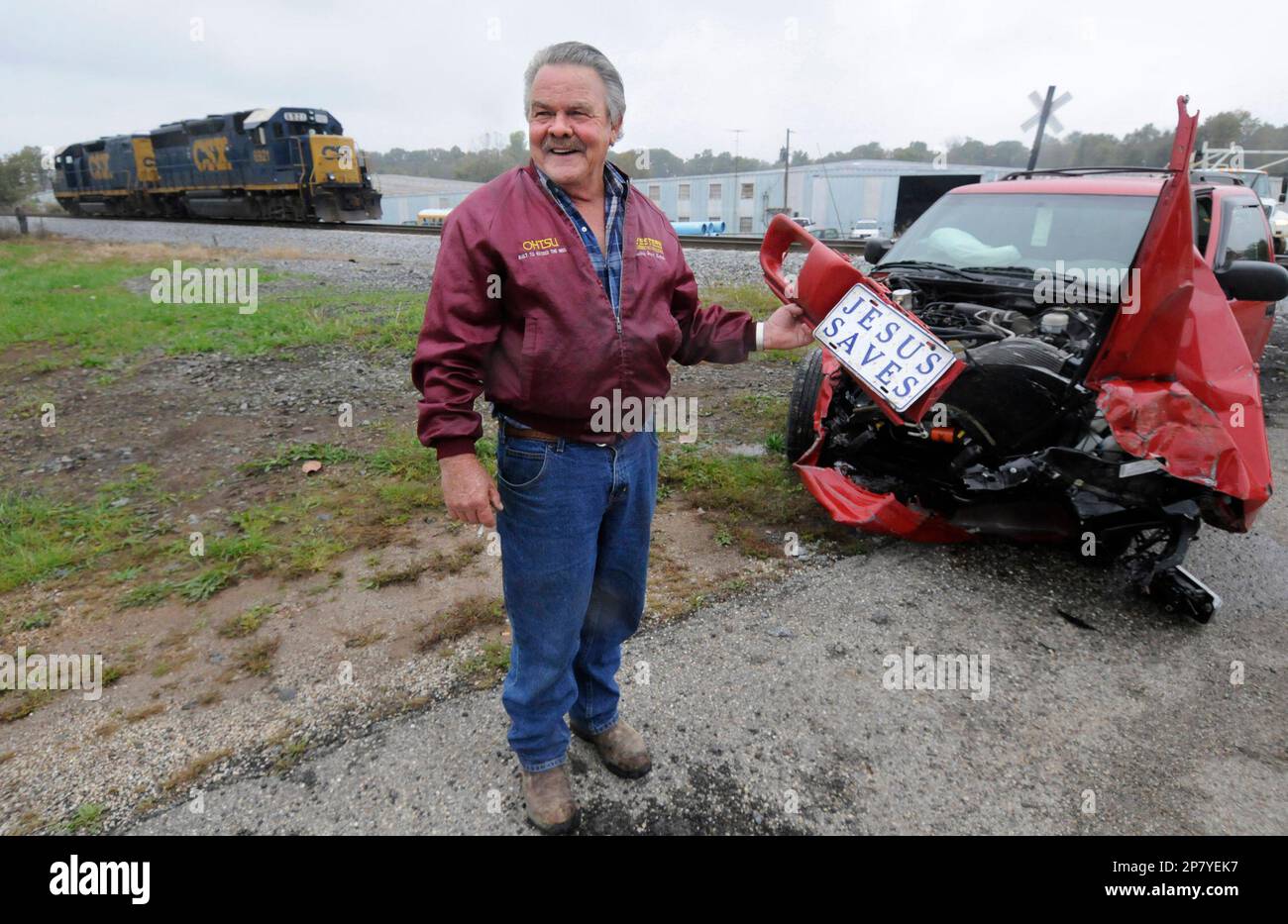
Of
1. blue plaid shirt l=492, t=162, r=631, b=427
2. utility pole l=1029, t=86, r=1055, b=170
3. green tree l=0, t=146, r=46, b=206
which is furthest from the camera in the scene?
green tree l=0, t=146, r=46, b=206

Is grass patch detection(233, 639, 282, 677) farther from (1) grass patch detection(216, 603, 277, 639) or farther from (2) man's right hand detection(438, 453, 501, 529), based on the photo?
(2) man's right hand detection(438, 453, 501, 529)

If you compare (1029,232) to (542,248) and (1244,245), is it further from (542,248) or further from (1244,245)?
(542,248)

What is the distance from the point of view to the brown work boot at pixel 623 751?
7.72ft

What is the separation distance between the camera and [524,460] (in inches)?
74.8

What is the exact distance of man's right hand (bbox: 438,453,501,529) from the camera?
1788 millimetres

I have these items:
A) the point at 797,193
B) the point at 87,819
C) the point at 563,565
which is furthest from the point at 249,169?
the point at 797,193

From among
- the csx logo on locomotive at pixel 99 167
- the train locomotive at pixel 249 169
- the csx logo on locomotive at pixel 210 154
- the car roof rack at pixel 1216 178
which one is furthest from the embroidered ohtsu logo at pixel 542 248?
the csx logo on locomotive at pixel 99 167

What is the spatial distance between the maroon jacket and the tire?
9.48 feet

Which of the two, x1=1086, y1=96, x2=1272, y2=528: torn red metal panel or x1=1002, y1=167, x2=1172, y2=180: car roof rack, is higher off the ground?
x1=1002, y1=167, x2=1172, y2=180: car roof rack

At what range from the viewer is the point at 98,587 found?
3.45m

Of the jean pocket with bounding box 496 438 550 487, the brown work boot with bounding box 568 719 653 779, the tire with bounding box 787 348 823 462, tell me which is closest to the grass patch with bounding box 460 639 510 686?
the brown work boot with bounding box 568 719 653 779
